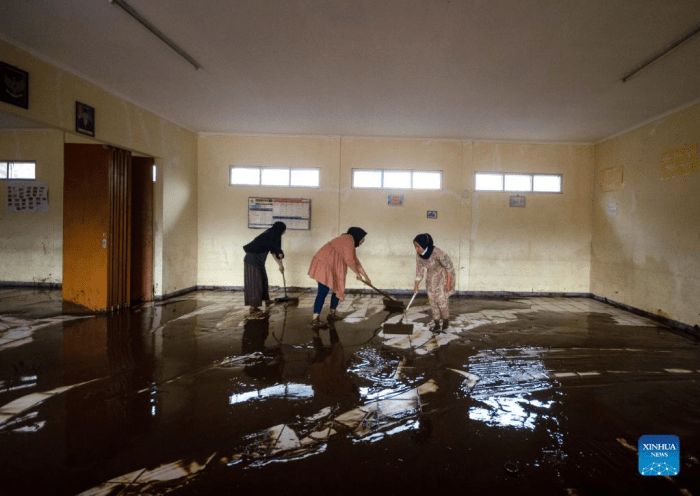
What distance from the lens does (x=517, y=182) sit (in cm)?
777

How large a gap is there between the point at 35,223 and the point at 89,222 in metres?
3.80

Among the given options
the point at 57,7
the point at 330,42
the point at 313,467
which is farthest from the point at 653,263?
the point at 57,7

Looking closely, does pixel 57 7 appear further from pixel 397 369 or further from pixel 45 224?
pixel 45 224

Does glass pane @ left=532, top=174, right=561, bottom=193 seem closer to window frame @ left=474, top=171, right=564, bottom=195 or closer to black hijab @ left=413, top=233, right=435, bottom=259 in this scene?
window frame @ left=474, top=171, right=564, bottom=195

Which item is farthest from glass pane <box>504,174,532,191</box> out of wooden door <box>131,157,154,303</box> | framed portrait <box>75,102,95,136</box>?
framed portrait <box>75,102,95,136</box>

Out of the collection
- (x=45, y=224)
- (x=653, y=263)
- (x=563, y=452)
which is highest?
(x=45, y=224)

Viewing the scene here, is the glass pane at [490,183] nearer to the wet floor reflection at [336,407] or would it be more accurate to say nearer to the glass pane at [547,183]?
the glass pane at [547,183]

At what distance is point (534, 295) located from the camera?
7785mm

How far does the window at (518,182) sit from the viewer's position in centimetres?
774

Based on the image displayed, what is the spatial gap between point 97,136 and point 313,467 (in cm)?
512

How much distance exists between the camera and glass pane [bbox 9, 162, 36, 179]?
7984 millimetres

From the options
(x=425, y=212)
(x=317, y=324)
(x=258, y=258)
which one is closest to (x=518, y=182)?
(x=425, y=212)

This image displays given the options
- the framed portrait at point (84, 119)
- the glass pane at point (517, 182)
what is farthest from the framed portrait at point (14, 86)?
the glass pane at point (517, 182)

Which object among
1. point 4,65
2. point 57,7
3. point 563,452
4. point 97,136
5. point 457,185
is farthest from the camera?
point 457,185
